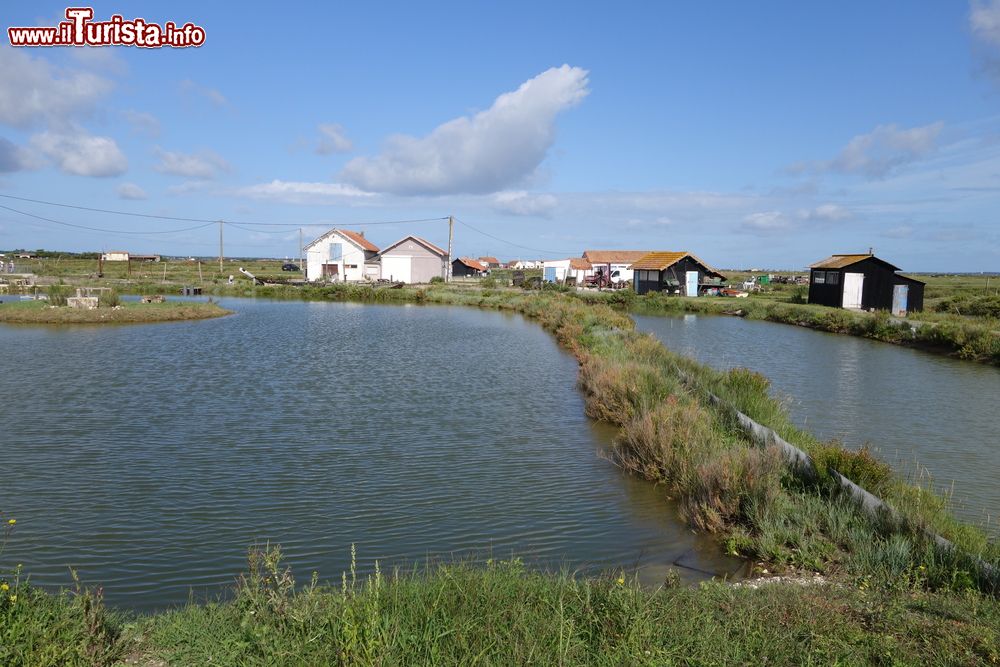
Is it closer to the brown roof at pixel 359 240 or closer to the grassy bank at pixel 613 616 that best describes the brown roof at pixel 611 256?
the brown roof at pixel 359 240

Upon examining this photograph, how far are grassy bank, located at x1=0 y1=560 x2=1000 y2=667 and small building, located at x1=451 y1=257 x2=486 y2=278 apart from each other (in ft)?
289

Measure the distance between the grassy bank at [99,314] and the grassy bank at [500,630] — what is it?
30.3m

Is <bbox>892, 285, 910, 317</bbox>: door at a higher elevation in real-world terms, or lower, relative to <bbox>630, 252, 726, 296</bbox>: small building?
lower

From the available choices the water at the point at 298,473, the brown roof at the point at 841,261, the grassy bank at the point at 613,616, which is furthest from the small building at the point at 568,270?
the grassy bank at the point at 613,616

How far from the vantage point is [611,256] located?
80938 mm

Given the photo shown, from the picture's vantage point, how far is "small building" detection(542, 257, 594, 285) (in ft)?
256

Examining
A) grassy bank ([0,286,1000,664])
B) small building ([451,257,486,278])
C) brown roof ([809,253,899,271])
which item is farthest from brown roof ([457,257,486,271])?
grassy bank ([0,286,1000,664])

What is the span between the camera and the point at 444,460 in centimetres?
1124

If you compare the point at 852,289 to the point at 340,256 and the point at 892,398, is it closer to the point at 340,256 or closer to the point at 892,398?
the point at 892,398

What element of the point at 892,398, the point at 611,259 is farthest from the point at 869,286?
the point at 611,259

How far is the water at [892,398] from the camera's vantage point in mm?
11352

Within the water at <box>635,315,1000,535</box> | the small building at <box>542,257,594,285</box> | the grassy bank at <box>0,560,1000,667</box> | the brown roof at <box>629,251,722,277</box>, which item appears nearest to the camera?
the grassy bank at <box>0,560,1000,667</box>

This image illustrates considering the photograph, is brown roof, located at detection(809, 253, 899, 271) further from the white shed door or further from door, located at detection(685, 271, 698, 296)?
the white shed door

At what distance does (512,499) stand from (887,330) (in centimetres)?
2937
